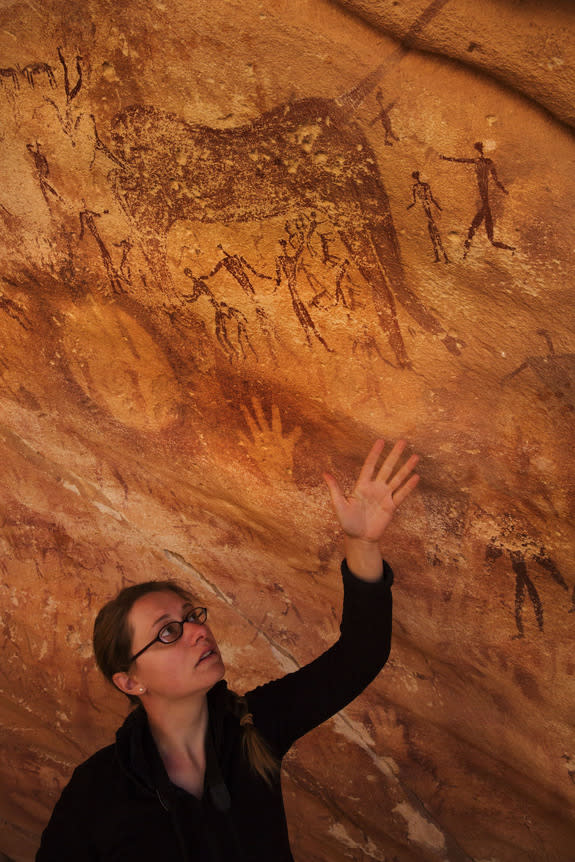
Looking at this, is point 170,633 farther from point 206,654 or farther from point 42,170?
point 42,170

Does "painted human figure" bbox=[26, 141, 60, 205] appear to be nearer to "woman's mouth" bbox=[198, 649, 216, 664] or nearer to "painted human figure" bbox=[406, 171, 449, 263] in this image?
"painted human figure" bbox=[406, 171, 449, 263]

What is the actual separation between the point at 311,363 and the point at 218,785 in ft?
3.52

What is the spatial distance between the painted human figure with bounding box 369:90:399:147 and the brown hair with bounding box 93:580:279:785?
1070 mm

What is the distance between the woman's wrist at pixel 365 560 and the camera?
1440 mm

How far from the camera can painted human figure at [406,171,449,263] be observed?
5.35 ft

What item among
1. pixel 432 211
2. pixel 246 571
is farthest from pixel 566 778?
pixel 432 211

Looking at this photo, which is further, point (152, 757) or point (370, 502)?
point (370, 502)

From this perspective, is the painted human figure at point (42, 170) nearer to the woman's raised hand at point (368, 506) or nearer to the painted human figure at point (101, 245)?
the painted human figure at point (101, 245)

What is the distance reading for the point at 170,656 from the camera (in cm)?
140

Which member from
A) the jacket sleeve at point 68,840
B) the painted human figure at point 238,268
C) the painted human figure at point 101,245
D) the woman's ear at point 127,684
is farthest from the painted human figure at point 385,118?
the jacket sleeve at point 68,840

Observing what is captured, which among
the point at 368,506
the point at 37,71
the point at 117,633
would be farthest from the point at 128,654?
the point at 37,71

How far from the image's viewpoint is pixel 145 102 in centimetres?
174

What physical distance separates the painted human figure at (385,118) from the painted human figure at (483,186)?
120 millimetres

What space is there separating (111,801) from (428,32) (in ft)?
5.15
